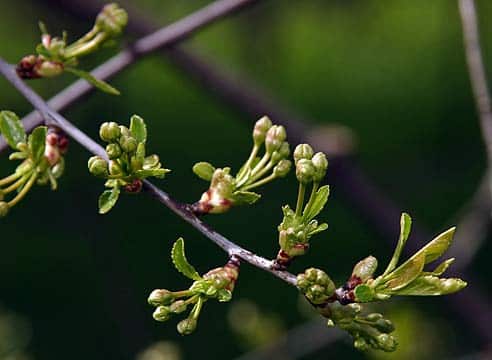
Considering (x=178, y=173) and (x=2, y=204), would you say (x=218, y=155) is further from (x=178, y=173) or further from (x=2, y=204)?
(x=2, y=204)

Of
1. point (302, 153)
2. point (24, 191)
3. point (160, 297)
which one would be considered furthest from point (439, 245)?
point (24, 191)

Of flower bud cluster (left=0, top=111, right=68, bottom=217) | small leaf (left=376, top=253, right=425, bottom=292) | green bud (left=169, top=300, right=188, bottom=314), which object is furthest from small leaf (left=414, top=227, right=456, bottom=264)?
flower bud cluster (left=0, top=111, right=68, bottom=217)

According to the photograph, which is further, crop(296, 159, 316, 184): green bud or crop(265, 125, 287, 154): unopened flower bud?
crop(265, 125, 287, 154): unopened flower bud

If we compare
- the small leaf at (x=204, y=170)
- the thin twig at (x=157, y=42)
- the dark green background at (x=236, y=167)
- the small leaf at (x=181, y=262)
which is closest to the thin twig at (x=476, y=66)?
the thin twig at (x=157, y=42)

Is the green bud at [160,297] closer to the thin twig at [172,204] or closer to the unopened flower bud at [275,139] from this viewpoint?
the thin twig at [172,204]

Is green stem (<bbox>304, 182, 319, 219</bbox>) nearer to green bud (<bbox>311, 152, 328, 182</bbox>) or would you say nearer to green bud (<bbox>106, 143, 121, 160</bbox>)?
green bud (<bbox>311, 152, 328, 182</bbox>)

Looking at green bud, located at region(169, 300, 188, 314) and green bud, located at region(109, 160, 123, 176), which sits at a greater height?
green bud, located at region(109, 160, 123, 176)

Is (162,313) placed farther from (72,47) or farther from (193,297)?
(72,47)

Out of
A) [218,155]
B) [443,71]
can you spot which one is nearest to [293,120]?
[218,155]
